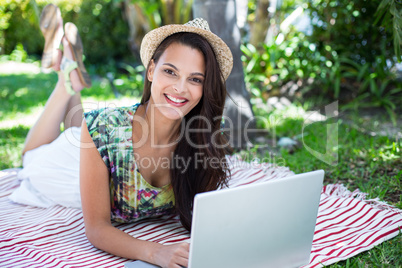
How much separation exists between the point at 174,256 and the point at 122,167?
28.6 inches

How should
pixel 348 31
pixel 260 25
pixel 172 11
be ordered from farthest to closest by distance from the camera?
pixel 172 11
pixel 260 25
pixel 348 31

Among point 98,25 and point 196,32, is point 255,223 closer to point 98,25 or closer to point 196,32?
point 196,32

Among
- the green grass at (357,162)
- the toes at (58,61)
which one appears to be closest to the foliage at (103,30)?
the green grass at (357,162)

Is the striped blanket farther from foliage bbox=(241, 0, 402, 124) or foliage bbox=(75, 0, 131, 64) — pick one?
foliage bbox=(75, 0, 131, 64)

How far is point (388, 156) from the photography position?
12.0 feet

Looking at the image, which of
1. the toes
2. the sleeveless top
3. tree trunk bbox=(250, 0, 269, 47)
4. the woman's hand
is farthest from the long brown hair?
tree trunk bbox=(250, 0, 269, 47)

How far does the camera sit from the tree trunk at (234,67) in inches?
162

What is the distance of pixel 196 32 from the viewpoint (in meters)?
2.32

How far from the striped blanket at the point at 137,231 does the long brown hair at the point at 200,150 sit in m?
0.27

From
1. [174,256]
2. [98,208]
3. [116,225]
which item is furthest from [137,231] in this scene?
[174,256]

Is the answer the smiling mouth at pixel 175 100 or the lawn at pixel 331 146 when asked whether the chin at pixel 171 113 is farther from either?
the lawn at pixel 331 146

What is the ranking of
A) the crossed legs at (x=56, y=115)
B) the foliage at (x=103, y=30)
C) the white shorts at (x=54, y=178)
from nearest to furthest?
1. the white shorts at (x=54, y=178)
2. the crossed legs at (x=56, y=115)
3. the foliage at (x=103, y=30)

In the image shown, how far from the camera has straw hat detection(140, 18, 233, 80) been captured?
2.30 meters

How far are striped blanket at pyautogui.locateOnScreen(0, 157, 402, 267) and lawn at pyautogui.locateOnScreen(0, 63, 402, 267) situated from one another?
102 millimetres
